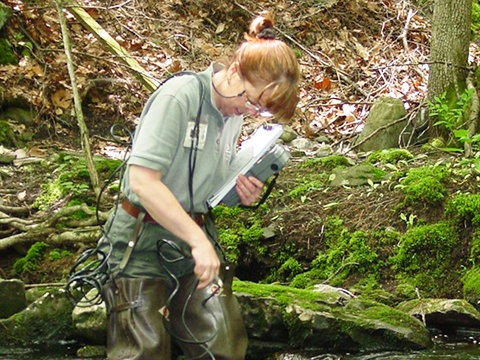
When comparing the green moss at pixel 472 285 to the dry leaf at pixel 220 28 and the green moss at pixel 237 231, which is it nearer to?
the green moss at pixel 237 231

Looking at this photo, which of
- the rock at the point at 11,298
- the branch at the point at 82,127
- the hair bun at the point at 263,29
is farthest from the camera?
the branch at the point at 82,127

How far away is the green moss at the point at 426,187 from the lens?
19.0ft

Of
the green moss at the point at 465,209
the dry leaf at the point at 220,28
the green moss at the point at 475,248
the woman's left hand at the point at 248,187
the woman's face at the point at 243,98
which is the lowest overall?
the green moss at the point at 475,248

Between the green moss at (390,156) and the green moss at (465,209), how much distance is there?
135 cm

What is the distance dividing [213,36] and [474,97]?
172 inches

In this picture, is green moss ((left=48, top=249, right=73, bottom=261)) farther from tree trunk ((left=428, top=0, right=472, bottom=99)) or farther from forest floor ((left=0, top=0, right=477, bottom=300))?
tree trunk ((left=428, top=0, right=472, bottom=99))

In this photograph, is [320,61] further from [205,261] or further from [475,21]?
[205,261]

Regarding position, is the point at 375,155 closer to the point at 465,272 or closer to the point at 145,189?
the point at 465,272

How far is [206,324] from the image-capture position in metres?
3.22

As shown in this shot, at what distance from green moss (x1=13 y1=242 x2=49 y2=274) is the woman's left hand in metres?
2.98

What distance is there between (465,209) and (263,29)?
2.99m

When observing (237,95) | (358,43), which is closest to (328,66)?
(358,43)

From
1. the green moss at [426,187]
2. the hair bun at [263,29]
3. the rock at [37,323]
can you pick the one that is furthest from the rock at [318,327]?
the hair bun at [263,29]

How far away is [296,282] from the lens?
5590 mm
